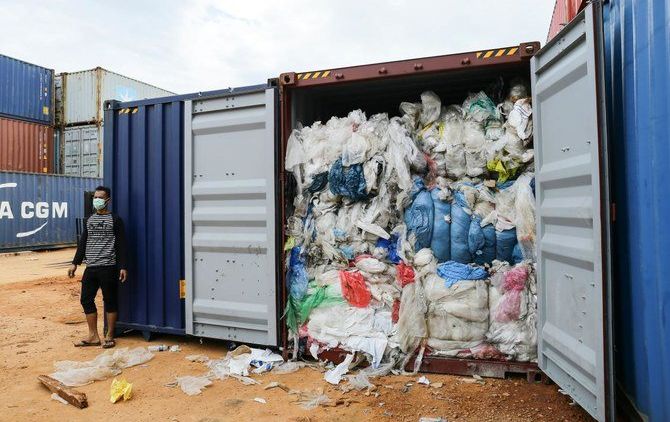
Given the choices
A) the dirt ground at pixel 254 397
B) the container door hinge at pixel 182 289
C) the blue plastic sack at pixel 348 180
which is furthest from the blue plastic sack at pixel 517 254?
the container door hinge at pixel 182 289

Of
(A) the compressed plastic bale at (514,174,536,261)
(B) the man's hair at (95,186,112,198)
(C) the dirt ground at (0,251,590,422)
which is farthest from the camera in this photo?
(B) the man's hair at (95,186,112,198)

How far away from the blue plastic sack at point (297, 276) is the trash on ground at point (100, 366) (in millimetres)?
1498

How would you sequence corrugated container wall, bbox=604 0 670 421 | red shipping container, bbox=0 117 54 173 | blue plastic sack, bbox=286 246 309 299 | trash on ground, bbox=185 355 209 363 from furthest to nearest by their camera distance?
red shipping container, bbox=0 117 54 173 → trash on ground, bbox=185 355 209 363 → blue plastic sack, bbox=286 246 309 299 → corrugated container wall, bbox=604 0 670 421

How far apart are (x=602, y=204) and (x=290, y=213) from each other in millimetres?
2524

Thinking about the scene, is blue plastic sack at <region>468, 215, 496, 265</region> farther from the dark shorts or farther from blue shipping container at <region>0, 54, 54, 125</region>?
blue shipping container at <region>0, 54, 54, 125</region>

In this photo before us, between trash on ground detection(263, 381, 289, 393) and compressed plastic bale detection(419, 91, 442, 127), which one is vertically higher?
compressed plastic bale detection(419, 91, 442, 127)

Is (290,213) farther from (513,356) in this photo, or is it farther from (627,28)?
(627,28)

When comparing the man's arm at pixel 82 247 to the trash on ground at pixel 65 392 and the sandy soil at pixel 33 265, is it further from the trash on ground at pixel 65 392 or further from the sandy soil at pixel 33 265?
the sandy soil at pixel 33 265

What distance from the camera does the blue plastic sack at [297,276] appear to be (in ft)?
13.0

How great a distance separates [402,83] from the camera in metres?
4.18

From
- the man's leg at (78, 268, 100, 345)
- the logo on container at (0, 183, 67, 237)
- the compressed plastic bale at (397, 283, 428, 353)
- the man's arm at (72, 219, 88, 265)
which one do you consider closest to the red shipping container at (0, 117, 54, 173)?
the logo on container at (0, 183, 67, 237)

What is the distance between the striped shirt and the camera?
14.9 feet

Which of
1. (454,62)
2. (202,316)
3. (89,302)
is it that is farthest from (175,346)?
(454,62)

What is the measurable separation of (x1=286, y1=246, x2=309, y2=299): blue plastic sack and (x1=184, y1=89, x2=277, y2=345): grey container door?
0.15 meters
